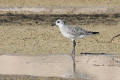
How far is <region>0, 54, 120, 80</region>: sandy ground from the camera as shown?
34.4 ft

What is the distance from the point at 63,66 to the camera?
445 inches

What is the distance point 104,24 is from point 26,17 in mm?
3772

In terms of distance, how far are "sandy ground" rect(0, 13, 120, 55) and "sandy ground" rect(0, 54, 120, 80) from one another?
A: 0.94 m

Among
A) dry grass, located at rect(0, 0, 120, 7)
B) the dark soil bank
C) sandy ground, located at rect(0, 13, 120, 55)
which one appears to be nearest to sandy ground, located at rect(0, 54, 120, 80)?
sandy ground, located at rect(0, 13, 120, 55)

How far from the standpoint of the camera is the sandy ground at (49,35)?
1372 centimetres

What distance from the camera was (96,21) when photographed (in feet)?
66.7

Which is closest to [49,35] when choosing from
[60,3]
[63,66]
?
[63,66]

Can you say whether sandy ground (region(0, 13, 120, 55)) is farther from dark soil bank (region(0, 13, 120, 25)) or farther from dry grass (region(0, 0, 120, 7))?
dry grass (region(0, 0, 120, 7))

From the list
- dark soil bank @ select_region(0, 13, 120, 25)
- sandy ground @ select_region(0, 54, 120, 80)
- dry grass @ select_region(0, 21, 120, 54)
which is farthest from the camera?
dark soil bank @ select_region(0, 13, 120, 25)

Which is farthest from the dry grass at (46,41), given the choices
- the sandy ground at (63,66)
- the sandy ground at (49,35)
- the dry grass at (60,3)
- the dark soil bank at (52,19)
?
the dry grass at (60,3)

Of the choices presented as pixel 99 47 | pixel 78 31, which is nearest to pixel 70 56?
pixel 78 31

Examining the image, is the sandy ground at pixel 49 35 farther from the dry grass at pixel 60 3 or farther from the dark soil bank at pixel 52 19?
the dry grass at pixel 60 3

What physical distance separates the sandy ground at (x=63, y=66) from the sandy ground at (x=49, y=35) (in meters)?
0.94

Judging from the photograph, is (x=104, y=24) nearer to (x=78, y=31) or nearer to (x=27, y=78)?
(x=78, y=31)
